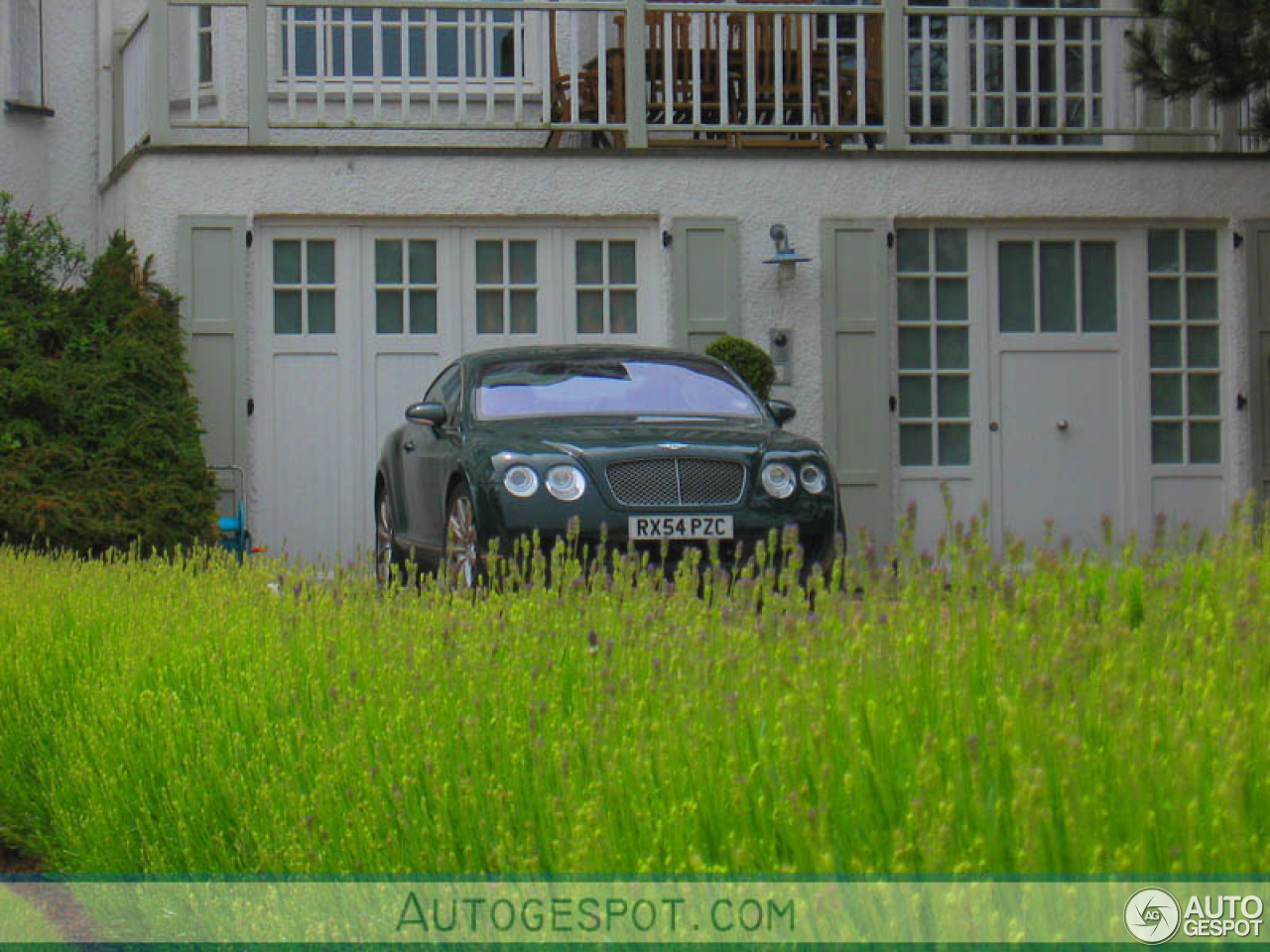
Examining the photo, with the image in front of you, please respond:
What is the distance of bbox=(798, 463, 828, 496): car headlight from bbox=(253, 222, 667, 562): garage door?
475 centimetres

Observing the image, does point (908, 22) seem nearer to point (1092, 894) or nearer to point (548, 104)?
point (548, 104)

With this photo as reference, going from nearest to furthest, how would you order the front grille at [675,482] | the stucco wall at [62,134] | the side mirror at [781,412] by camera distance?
the front grille at [675,482] < the side mirror at [781,412] < the stucco wall at [62,134]

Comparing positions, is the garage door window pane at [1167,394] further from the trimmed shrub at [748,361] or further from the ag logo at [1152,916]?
the ag logo at [1152,916]

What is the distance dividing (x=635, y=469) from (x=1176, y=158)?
22.4ft

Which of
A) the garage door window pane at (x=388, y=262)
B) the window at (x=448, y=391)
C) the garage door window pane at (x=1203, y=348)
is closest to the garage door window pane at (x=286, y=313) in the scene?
the garage door window pane at (x=388, y=262)

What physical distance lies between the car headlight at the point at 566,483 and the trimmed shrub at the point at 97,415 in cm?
297

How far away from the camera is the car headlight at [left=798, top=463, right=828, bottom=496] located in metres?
9.45

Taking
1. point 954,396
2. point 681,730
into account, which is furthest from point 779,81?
point 681,730

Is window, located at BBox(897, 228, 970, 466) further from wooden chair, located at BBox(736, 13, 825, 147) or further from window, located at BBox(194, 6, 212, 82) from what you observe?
window, located at BBox(194, 6, 212, 82)

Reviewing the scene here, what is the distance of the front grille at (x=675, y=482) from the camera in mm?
9227

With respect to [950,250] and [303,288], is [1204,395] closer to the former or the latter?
[950,250]

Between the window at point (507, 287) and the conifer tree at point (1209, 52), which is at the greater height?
the conifer tree at point (1209, 52)

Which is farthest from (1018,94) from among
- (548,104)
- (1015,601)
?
(1015,601)

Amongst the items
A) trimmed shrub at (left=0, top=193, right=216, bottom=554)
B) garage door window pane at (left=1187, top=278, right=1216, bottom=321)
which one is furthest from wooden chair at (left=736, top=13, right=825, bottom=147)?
trimmed shrub at (left=0, top=193, right=216, bottom=554)
